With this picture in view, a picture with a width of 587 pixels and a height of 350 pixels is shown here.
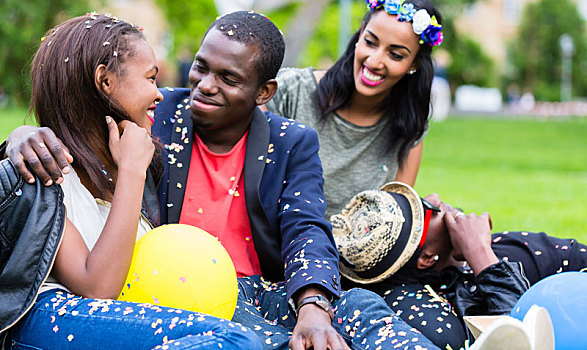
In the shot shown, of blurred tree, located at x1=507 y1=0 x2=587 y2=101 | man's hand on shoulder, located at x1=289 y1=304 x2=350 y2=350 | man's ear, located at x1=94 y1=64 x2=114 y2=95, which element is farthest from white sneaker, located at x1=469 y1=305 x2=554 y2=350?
Answer: blurred tree, located at x1=507 y1=0 x2=587 y2=101

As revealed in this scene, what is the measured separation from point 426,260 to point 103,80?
7.00 ft

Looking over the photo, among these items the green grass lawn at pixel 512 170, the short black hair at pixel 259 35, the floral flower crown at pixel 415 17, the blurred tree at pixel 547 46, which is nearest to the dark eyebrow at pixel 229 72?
the short black hair at pixel 259 35

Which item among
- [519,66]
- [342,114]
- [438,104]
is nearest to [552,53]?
[519,66]

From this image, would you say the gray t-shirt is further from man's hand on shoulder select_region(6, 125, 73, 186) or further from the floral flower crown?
man's hand on shoulder select_region(6, 125, 73, 186)

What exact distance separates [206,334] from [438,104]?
27195 millimetres

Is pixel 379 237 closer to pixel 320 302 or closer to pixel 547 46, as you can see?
pixel 320 302

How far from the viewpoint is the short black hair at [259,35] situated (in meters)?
3.52

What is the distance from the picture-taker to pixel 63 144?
2.88 m

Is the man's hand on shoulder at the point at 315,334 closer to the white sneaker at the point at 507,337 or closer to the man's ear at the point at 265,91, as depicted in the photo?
the white sneaker at the point at 507,337

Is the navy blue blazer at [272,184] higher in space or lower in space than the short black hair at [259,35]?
lower

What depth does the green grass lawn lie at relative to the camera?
A: 807cm

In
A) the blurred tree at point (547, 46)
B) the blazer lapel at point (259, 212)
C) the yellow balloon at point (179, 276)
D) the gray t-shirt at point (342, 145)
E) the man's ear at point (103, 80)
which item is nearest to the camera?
the yellow balloon at point (179, 276)

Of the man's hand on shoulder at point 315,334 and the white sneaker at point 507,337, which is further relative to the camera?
the man's hand on shoulder at point 315,334

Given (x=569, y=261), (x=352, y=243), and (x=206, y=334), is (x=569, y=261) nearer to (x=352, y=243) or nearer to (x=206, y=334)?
(x=352, y=243)
